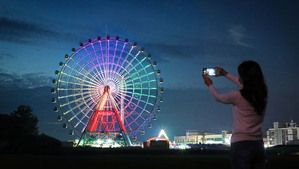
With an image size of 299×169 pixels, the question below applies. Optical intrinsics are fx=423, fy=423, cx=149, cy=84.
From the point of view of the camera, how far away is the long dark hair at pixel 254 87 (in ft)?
13.5

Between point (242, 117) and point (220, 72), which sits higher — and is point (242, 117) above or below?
below

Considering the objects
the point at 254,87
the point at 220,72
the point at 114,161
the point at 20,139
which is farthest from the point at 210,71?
the point at 20,139

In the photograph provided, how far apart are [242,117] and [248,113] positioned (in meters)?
0.07

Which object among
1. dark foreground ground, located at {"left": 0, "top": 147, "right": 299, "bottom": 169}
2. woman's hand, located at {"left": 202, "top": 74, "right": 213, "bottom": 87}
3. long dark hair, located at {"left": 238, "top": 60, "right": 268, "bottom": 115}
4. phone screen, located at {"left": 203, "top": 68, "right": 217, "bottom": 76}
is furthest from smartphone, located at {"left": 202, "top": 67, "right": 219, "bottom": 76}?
dark foreground ground, located at {"left": 0, "top": 147, "right": 299, "bottom": 169}

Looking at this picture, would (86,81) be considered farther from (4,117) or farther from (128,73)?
(4,117)

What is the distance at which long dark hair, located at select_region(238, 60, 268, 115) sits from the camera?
13.5ft

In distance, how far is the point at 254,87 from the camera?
4102 mm

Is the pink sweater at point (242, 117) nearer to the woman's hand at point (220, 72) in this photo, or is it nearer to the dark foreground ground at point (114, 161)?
the woman's hand at point (220, 72)

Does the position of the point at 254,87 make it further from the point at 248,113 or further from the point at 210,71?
the point at 210,71

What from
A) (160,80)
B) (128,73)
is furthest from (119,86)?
(160,80)

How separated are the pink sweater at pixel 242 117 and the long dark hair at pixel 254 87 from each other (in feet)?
0.17

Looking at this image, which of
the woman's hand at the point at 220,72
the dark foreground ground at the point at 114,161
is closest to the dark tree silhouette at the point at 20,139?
the dark foreground ground at the point at 114,161

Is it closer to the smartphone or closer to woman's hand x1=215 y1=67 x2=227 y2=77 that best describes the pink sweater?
the smartphone

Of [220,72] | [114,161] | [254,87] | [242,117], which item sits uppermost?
[220,72]
